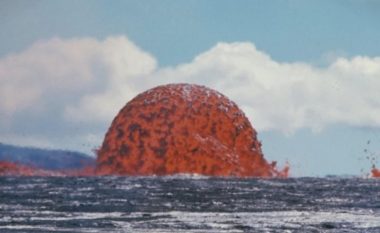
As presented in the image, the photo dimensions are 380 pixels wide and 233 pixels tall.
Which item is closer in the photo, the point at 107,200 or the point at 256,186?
the point at 107,200

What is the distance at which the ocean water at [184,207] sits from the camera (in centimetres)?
2448

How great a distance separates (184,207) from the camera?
31484 millimetres

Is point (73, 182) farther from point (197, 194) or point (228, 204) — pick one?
point (228, 204)

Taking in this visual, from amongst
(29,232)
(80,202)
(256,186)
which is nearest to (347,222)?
(29,232)

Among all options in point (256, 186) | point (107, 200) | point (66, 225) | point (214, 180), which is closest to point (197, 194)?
point (107, 200)

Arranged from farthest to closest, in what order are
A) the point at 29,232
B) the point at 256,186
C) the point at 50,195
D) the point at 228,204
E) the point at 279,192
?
the point at 256,186 < the point at 279,192 < the point at 50,195 < the point at 228,204 < the point at 29,232

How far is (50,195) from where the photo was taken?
38781 millimetres

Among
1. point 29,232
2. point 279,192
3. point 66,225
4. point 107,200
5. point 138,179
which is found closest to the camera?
point 29,232

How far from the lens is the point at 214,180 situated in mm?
50500

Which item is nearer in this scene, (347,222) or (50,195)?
(347,222)

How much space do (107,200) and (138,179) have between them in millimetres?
14256

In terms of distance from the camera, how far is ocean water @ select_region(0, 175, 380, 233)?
80.3 ft

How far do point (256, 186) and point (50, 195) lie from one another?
1192 cm

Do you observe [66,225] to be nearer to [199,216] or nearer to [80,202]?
[199,216]
